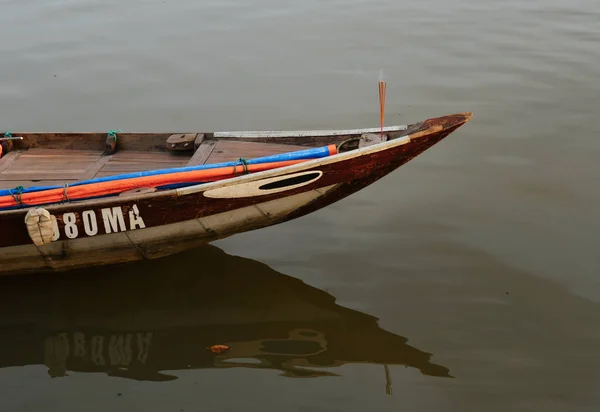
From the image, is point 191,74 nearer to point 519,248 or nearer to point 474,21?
point 474,21

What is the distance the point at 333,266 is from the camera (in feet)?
19.2

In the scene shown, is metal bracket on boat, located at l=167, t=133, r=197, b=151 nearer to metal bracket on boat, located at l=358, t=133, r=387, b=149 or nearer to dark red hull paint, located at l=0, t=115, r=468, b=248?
dark red hull paint, located at l=0, t=115, r=468, b=248

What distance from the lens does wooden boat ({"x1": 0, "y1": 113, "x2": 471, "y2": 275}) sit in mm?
4938

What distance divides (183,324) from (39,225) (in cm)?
123

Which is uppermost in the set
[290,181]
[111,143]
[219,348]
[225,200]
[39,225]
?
[111,143]

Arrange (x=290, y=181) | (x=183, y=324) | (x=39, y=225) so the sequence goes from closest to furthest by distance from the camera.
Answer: (x=39, y=225) < (x=290, y=181) < (x=183, y=324)

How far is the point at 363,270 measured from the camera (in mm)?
5773

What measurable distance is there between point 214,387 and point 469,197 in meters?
3.16

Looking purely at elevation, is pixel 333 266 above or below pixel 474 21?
below

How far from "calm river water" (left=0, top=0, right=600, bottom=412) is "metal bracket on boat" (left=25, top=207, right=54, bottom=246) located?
30.2 inches

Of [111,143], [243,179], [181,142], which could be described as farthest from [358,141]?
[111,143]

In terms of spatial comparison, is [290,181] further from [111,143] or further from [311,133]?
[111,143]

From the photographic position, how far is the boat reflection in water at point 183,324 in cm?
496

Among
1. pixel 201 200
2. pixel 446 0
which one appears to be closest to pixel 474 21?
pixel 446 0
